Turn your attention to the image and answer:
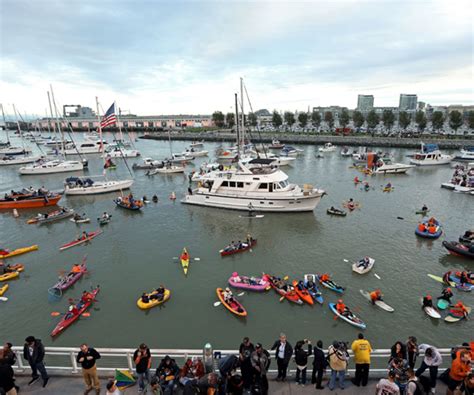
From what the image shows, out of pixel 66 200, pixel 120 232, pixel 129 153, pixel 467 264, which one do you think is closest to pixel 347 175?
pixel 467 264

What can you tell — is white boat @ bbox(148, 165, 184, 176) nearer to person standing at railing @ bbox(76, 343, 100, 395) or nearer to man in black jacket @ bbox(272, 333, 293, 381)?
person standing at railing @ bbox(76, 343, 100, 395)

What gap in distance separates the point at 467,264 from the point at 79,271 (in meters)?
31.1

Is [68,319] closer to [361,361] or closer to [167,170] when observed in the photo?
[361,361]

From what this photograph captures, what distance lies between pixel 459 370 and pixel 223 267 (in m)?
17.4

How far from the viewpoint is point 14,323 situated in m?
18.1

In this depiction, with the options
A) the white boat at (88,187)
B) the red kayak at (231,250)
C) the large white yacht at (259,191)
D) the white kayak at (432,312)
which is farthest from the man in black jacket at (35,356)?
the white boat at (88,187)

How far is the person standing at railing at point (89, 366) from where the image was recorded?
9.23 metres

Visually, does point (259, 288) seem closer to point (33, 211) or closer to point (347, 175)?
point (33, 211)

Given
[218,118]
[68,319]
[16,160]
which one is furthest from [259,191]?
[218,118]

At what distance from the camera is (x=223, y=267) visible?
24375 mm

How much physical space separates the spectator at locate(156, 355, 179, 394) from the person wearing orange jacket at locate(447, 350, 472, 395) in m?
8.27

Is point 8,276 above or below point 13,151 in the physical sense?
below

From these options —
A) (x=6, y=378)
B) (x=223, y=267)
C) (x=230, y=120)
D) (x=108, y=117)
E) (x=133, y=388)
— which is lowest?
(x=223, y=267)

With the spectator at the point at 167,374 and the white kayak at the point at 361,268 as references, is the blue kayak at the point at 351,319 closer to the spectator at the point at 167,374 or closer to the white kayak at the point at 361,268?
the white kayak at the point at 361,268
